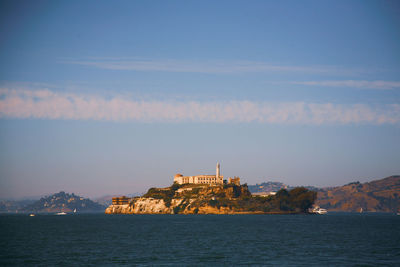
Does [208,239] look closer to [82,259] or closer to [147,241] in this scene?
[147,241]

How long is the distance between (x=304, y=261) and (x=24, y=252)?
46474 mm

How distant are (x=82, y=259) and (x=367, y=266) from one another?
134 feet

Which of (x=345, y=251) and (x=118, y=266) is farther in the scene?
(x=345, y=251)

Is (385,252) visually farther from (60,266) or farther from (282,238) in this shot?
(60,266)

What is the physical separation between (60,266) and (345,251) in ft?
151

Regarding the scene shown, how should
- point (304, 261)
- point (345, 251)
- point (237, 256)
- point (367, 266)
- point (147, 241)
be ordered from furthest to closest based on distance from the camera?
point (147, 241), point (345, 251), point (237, 256), point (304, 261), point (367, 266)

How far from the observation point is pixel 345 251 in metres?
77.3

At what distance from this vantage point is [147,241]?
97.4m

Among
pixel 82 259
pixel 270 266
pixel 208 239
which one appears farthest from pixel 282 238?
pixel 82 259

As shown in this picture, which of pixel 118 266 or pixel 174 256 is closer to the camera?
pixel 118 266

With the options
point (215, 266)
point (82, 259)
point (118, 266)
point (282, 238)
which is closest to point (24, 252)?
point (82, 259)

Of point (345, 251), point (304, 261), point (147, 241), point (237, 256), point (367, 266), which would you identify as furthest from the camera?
point (147, 241)

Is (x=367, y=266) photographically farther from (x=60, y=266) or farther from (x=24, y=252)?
(x=24, y=252)

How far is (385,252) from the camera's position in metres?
76.8
